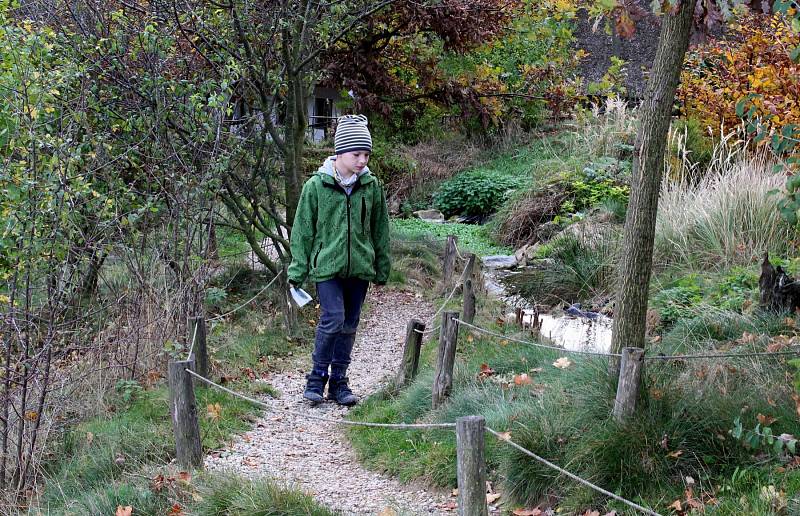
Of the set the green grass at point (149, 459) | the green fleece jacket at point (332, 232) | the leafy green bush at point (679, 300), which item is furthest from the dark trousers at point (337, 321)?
the leafy green bush at point (679, 300)

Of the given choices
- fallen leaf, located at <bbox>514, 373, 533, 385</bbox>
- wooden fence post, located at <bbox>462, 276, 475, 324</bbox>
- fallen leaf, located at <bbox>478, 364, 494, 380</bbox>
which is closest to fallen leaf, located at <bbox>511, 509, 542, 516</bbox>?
fallen leaf, located at <bbox>514, 373, 533, 385</bbox>

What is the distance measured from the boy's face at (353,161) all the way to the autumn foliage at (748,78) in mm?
3733

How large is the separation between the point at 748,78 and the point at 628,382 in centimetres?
729

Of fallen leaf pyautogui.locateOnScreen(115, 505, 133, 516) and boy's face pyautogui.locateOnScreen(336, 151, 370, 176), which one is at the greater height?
boy's face pyautogui.locateOnScreen(336, 151, 370, 176)

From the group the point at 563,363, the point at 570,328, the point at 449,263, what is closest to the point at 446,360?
the point at 563,363

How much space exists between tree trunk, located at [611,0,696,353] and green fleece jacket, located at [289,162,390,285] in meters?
1.97

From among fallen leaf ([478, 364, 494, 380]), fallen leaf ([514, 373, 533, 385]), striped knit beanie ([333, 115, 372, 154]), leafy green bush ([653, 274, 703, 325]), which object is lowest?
fallen leaf ([478, 364, 494, 380])

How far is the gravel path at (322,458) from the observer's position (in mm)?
4934

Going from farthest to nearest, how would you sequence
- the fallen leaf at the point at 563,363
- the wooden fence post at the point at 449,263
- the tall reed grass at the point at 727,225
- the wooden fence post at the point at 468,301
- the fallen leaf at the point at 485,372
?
the wooden fence post at the point at 449,263
the tall reed grass at the point at 727,225
the wooden fence post at the point at 468,301
the fallen leaf at the point at 485,372
the fallen leaf at the point at 563,363

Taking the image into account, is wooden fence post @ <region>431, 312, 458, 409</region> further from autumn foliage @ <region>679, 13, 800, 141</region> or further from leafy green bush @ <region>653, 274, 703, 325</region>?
autumn foliage @ <region>679, 13, 800, 141</region>

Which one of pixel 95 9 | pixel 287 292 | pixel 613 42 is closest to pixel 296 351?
pixel 287 292

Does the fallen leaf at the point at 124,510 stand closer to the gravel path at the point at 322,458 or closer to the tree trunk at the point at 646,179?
the gravel path at the point at 322,458

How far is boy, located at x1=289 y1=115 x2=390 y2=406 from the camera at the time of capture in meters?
6.13

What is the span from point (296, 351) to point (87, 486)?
332 centimetres
